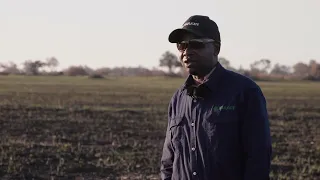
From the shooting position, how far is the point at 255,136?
2.66m

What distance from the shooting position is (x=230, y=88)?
2764 millimetres

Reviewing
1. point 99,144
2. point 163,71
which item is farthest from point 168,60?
point 99,144

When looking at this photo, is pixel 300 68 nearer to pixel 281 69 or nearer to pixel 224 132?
pixel 281 69

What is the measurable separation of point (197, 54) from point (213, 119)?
1.31 ft

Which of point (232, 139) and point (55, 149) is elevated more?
point (232, 139)

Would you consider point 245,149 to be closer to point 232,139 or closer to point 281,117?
point 232,139

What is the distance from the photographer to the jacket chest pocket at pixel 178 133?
9.52ft

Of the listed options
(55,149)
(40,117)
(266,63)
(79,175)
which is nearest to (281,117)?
(40,117)

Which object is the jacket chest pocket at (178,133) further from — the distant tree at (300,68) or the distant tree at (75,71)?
A: the distant tree at (300,68)

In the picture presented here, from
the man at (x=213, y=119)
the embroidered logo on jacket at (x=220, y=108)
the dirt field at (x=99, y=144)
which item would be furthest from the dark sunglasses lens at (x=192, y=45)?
the dirt field at (x=99, y=144)

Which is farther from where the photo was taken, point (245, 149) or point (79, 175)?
point (79, 175)

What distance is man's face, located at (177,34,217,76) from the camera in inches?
111

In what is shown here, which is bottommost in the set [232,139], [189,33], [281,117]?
[281,117]

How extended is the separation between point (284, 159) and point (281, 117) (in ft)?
27.1
